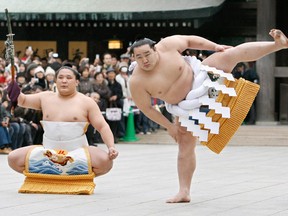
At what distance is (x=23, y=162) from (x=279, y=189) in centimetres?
230

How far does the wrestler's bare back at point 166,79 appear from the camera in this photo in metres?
7.56

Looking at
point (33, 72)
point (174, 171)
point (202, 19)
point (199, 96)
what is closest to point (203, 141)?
point (199, 96)

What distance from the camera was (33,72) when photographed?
15.8 meters

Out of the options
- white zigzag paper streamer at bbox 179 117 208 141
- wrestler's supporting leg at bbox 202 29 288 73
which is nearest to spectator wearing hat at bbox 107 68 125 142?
wrestler's supporting leg at bbox 202 29 288 73

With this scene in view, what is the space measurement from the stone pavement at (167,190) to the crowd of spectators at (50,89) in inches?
36.8

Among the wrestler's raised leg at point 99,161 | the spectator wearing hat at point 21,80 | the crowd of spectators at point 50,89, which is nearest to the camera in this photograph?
the wrestler's raised leg at point 99,161

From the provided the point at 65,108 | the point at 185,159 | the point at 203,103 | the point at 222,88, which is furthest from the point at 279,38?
the point at 65,108

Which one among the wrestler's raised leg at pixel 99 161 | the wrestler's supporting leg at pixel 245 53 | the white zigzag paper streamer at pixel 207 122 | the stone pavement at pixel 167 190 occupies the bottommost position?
the stone pavement at pixel 167 190

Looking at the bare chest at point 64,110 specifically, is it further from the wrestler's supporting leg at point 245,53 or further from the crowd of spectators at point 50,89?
the crowd of spectators at point 50,89

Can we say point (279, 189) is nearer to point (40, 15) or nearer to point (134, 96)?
point (134, 96)

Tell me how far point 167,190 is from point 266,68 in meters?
11.4

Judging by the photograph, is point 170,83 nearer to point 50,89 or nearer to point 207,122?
point 207,122

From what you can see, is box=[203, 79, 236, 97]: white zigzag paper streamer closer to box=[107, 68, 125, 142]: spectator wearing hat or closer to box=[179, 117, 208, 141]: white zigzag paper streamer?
box=[179, 117, 208, 141]: white zigzag paper streamer

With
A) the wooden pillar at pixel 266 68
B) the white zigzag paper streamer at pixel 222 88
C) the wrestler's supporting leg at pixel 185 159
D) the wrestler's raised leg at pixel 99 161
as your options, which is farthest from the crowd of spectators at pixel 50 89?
the white zigzag paper streamer at pixel 222 88
